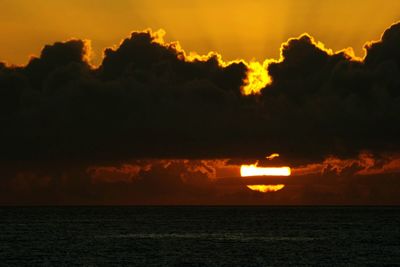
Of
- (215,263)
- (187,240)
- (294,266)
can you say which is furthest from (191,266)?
(187,240)

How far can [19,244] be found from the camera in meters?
159

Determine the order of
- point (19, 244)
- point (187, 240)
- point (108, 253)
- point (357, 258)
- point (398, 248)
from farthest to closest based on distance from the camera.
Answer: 1. point (187, 240)
2. point (19, 244)
3. point (398, 248)
4. point (108, 253)
5. point (357, 258)

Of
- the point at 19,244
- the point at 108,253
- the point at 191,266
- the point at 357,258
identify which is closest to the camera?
the point at 191,266

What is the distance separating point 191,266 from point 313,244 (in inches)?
2104

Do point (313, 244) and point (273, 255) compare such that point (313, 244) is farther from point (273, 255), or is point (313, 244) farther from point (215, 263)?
point (215, 263)

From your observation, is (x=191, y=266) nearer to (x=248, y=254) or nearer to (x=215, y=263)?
(x=215, y=263)

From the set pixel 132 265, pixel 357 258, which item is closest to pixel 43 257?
pixel 132 265

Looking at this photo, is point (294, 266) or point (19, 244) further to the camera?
point (19, 244)

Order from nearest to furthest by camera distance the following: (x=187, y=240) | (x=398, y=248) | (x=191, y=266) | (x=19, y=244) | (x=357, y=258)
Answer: (x=191, y=266)
(x=357, y=258)
(x=398, y=248)
(x=19, y=244)
(x=187, y=240)

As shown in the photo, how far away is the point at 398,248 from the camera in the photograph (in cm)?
14788

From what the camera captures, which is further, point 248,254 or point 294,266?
point 248,254

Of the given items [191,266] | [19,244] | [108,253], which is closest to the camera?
[191,266]

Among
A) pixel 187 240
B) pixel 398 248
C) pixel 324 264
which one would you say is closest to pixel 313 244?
pixel 398 248

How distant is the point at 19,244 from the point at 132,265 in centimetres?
5140
